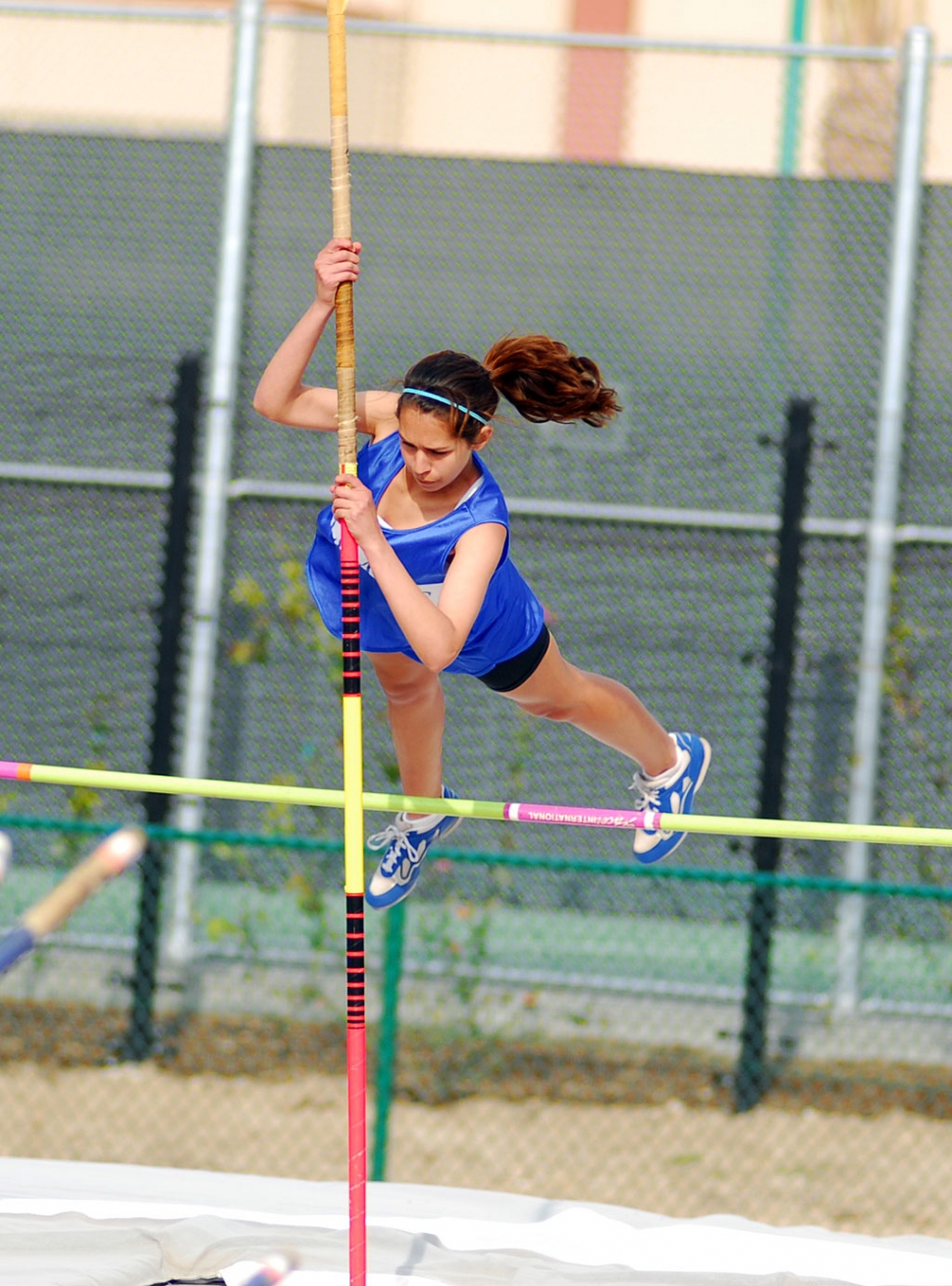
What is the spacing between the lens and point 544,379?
3.13 m

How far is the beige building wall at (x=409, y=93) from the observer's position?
5.42 m

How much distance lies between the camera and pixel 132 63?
559 cm

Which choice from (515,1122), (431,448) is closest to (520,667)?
(431,448)

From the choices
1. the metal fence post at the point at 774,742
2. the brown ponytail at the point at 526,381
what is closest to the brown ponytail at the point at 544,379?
the brown ponytail at the point at 526,381

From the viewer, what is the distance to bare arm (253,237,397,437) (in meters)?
2.93

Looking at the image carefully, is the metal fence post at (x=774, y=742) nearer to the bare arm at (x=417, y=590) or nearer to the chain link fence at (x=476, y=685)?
the chain link fence at (x=476, y=685)

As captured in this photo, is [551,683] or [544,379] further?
[551,683]

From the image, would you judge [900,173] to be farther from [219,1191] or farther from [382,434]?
[219,1191]

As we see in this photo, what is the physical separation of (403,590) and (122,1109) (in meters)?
2.97

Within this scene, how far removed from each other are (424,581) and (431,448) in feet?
1.00

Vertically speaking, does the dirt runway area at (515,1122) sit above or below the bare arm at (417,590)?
below

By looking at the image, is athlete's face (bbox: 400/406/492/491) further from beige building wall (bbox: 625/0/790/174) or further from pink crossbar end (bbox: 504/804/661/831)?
beige building wall (bbox: 625/0/790/174)

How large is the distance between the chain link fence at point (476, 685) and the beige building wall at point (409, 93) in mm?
70

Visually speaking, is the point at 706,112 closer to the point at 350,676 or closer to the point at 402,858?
the point at 402,858
